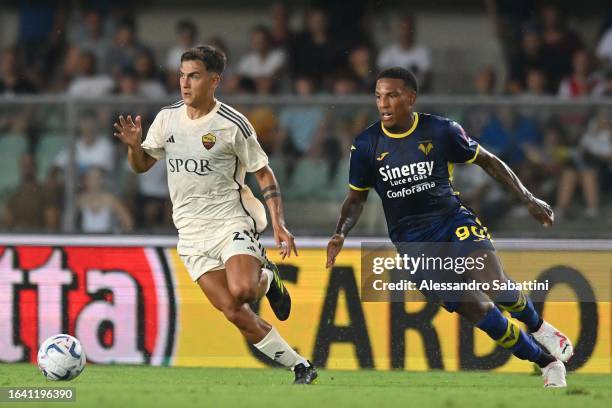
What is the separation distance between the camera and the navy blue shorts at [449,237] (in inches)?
334

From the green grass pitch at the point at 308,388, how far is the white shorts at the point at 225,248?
0.81 m

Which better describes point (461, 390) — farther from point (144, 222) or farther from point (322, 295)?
point (144, 222)

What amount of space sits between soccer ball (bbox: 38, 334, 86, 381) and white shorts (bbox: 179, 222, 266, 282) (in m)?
0.97

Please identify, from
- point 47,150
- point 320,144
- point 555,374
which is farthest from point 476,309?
point 47,150

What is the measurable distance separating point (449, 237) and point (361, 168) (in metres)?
0.75

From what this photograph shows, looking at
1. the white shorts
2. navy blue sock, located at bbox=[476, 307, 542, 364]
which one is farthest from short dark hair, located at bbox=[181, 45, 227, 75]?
navy blue sock, located at bbox=[476, 307, 542, 364]

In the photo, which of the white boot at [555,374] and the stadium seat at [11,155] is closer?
the white boot at [555,374]

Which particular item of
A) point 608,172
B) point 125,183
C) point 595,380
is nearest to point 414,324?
point 595,380

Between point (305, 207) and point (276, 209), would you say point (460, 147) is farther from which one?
point (305, 207)

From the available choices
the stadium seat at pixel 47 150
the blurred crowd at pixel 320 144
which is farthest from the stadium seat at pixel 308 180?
the stadium seat at pixel 47 150

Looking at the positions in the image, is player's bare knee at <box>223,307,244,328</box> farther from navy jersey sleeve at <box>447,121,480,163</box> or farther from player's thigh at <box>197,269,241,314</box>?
Result: navy jersey sleeve at <box>447,121,480,163</box>

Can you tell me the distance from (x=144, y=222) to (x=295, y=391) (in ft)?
12.4

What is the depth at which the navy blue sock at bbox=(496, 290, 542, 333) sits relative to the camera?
856 centimetres

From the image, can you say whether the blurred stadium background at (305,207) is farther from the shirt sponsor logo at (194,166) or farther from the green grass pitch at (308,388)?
the shirt sponsor logo at (194,166)
